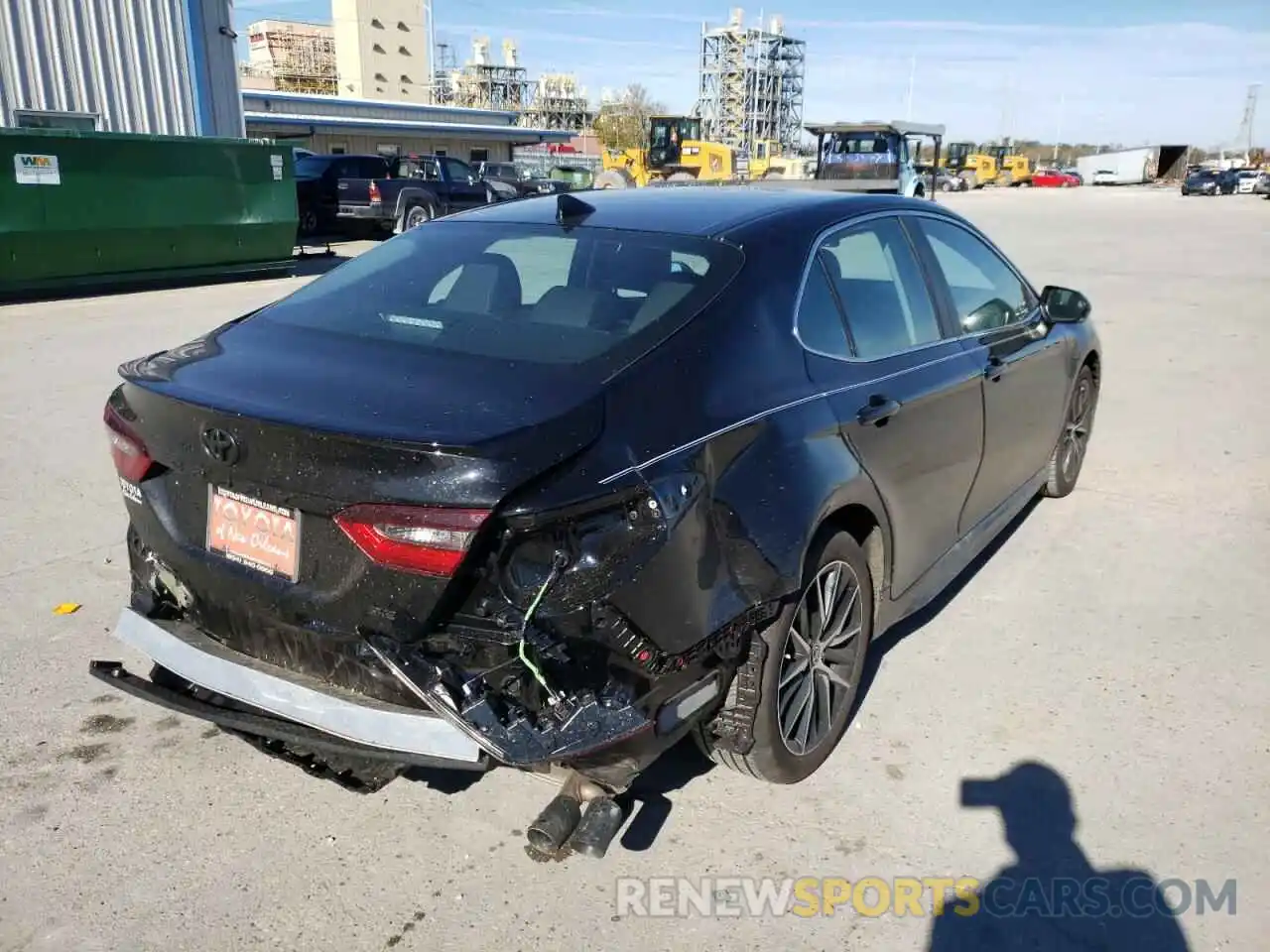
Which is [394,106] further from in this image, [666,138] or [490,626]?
[490,626]

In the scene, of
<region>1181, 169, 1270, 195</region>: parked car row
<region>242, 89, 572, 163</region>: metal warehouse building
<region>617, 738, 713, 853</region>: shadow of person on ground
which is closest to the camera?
<region>617, 738, 713, 853</region>: shadow of person on ground

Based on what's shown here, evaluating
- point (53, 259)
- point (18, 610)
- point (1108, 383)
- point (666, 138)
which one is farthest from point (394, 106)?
point (18, 610)

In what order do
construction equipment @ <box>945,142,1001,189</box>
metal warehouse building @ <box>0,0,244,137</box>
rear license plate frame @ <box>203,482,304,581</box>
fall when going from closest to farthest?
rear license plate frame @ <box>203,482,304,581</box> < metal warehouse building @ <box>0,0,244,137</box> < construction equipment @ <box>945,142,1001,189</box>

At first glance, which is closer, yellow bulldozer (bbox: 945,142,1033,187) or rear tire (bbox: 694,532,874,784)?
rear tire (bbox: 694,532,874,784)

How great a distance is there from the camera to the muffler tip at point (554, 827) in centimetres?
228

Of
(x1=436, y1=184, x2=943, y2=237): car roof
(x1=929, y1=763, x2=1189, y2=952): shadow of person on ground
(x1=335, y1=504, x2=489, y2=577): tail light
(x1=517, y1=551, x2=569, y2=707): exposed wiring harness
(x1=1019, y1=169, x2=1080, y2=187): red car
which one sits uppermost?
(x1=436, y1=184, x2=943, y2=237): car roof

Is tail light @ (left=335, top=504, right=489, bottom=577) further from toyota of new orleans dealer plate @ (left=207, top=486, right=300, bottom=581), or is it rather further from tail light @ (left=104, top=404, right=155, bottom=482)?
tail light @ (left=104, top=404, right=155, bottom=482)

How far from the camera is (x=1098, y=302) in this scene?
13.3m

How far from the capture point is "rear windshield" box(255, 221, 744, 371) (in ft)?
8.85

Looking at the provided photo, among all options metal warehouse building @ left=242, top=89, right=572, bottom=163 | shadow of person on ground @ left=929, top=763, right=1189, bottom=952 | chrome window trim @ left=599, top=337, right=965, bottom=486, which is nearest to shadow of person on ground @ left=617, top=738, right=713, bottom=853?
shadow of person on ground @ left=929, top=763, right=1189, bottom=952

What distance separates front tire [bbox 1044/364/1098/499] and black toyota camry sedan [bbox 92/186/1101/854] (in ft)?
6.86

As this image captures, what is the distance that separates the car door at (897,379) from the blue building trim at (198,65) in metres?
17.2

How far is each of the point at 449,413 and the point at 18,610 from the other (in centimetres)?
282

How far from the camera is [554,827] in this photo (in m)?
2.29
